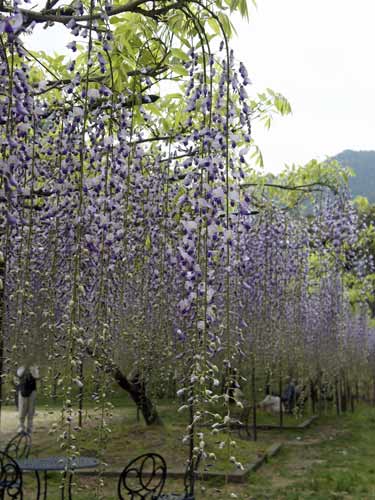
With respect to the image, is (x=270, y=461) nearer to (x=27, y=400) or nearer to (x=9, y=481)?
(x=27, y=400)

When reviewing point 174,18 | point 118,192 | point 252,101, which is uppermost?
point 252,101

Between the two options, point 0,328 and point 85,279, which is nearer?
point 0,328

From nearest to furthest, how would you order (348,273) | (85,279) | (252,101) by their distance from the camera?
1. (85,279)
2. (252,101)
3. (348,273)

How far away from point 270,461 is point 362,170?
83516mm

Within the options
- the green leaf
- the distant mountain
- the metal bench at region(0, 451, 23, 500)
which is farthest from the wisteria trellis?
the distant mountain

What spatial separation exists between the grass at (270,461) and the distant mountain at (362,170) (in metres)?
64.6

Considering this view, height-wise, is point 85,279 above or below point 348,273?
below

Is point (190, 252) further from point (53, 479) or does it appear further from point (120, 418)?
point (120, 418)

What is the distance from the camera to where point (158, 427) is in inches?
410

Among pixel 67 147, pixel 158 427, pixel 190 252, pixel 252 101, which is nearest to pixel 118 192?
pixel 67 147

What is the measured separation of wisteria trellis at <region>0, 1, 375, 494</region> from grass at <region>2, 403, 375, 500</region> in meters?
0.82

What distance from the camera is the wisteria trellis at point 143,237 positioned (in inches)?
154

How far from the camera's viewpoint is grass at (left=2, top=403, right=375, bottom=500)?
26.8 ft

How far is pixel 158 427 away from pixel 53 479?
7.00 feet
